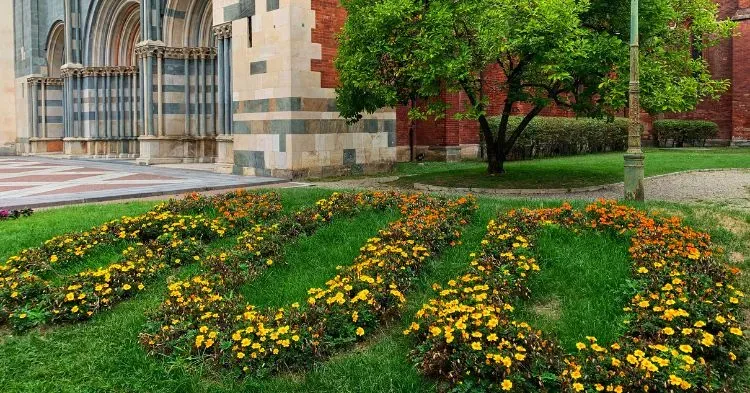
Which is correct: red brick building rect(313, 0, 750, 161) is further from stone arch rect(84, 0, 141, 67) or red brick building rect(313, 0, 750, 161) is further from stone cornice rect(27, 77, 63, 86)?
stone cornice rect(27, 77, 63, 86)

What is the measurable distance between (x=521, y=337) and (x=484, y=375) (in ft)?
1.39

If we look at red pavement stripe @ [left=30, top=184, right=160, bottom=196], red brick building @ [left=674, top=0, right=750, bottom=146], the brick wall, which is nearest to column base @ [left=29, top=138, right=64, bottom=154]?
red pavement stripe @ [left=30, top=184, right=160, bottom=196]

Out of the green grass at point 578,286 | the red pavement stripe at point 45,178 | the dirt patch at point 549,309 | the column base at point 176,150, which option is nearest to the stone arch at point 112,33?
the column base at point 176,150

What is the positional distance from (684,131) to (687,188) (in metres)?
17.5

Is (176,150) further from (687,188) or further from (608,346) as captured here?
(608,346)

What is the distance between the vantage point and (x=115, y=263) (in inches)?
251

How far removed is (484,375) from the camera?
3740 millimetres

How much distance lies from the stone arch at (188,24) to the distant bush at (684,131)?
64.9 ft

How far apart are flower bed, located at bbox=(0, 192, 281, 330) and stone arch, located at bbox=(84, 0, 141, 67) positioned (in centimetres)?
1818

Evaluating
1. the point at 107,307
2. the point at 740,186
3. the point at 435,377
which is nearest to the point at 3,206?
the point at 107,307

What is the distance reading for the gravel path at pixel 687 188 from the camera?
32.3 feet

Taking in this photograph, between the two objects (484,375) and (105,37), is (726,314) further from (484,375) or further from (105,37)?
(105,37)

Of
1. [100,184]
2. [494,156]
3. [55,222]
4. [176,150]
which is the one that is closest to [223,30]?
[176,150]

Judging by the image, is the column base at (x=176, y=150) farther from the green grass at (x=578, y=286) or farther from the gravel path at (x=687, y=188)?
the green grass at (x=578, y=286)
